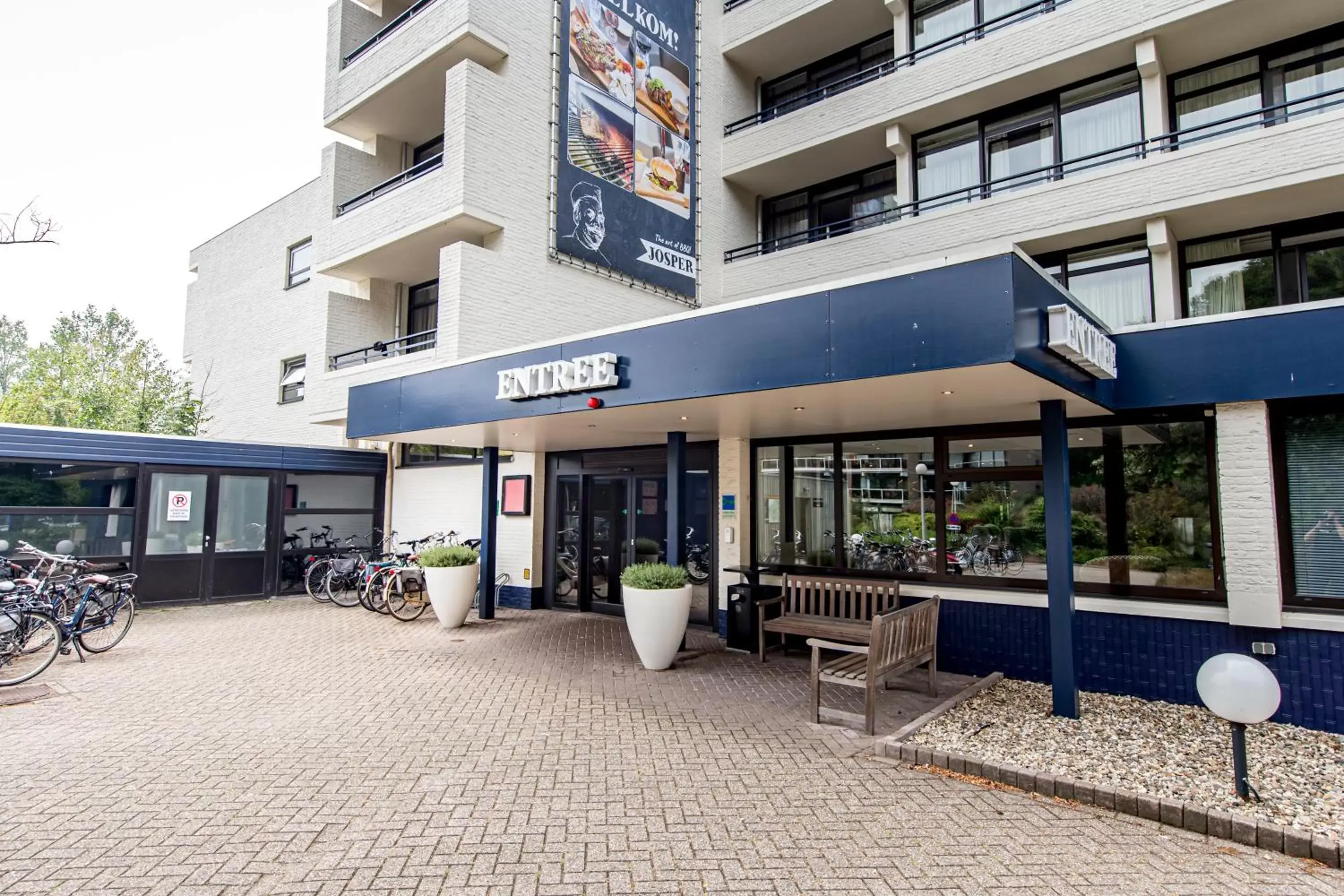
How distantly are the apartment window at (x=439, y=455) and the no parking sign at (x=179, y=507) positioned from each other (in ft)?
13.2

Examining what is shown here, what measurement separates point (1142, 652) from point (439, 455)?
12.5 m

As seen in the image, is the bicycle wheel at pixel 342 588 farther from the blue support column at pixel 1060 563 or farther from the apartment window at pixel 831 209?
the blue support column at pixel 1060 563

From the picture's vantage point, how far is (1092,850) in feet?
12.8

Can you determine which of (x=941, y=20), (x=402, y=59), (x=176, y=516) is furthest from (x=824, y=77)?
(x=176, y=516)

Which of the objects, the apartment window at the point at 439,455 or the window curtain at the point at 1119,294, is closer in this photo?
the window curtain at the point at 1119,294

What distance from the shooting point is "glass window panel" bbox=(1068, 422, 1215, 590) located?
23.6 ft

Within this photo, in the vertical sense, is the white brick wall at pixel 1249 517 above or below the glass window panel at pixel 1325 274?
below

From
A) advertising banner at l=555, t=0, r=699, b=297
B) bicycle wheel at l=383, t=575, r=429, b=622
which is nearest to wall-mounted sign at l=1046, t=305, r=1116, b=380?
advertising banner at l=555, t=0, r=699, b=297

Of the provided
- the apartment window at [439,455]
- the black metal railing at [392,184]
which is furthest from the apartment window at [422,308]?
the apartment window at [439,455]

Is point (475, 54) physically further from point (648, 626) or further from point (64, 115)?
point (648, 626)

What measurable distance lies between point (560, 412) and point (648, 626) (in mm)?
2683

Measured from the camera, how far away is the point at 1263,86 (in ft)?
29.5

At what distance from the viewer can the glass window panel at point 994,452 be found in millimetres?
7988

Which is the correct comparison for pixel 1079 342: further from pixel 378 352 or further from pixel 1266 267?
pixel 378 352
